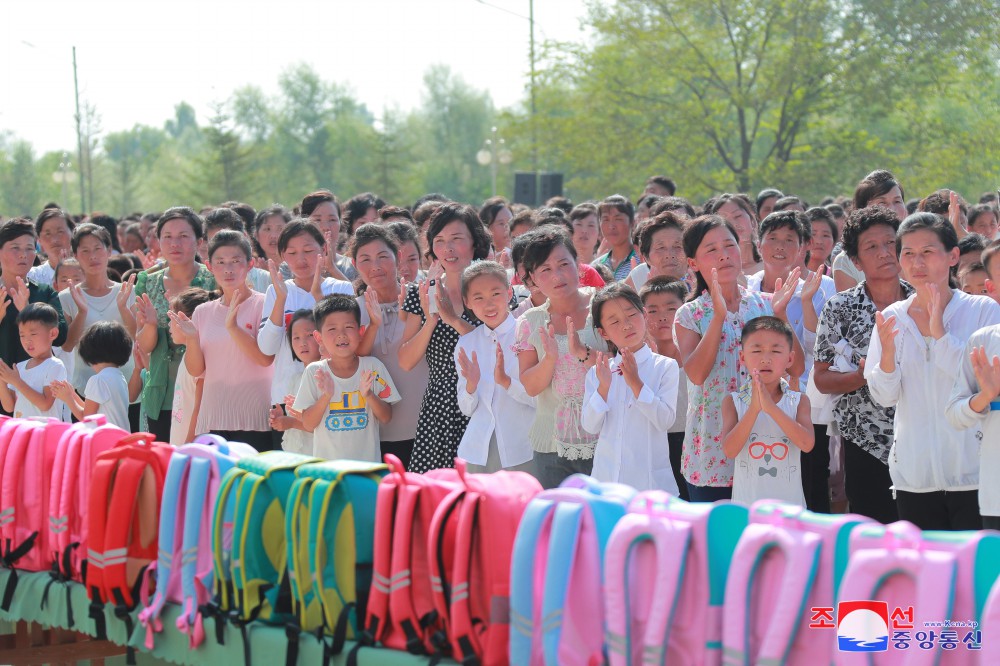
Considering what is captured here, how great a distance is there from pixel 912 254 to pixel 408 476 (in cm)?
195

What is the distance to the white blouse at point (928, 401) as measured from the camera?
3943 millimetres

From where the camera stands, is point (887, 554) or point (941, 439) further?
point (941, 439)

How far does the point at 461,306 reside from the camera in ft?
16.6

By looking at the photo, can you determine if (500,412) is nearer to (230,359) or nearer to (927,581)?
(230,359)

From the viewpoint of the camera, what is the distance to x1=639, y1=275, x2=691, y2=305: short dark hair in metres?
5.11

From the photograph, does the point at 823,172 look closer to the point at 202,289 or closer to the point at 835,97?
the point at 835,97

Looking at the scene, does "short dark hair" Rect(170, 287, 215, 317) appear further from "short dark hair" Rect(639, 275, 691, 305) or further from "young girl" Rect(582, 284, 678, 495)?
"young girl" Rect(582, 284, 678, 495)

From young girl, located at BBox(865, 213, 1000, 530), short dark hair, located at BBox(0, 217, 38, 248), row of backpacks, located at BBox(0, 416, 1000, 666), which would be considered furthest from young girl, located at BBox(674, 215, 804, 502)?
short dark hair, located at BBox(0, 217, 38, 248)

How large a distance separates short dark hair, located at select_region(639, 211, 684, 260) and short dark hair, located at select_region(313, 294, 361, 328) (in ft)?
4.94

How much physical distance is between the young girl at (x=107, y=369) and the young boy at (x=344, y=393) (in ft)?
4.89

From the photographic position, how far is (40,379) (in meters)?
6.19

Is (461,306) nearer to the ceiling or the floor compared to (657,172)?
nearer to the floor

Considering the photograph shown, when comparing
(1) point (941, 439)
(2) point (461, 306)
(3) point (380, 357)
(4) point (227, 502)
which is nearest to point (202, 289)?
(3) point (380, 357)

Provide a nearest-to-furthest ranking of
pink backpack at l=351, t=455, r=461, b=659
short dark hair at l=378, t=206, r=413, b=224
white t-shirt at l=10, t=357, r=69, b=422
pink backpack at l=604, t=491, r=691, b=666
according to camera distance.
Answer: pink backpack at l=604, t=491, r=691, b=666
pink backpack at l=351, t=455, r=461, b=659
white t-shirt at l=10, t=357, r=69, b=422
short dark hair at l=378, t=206, r=413, b=224
